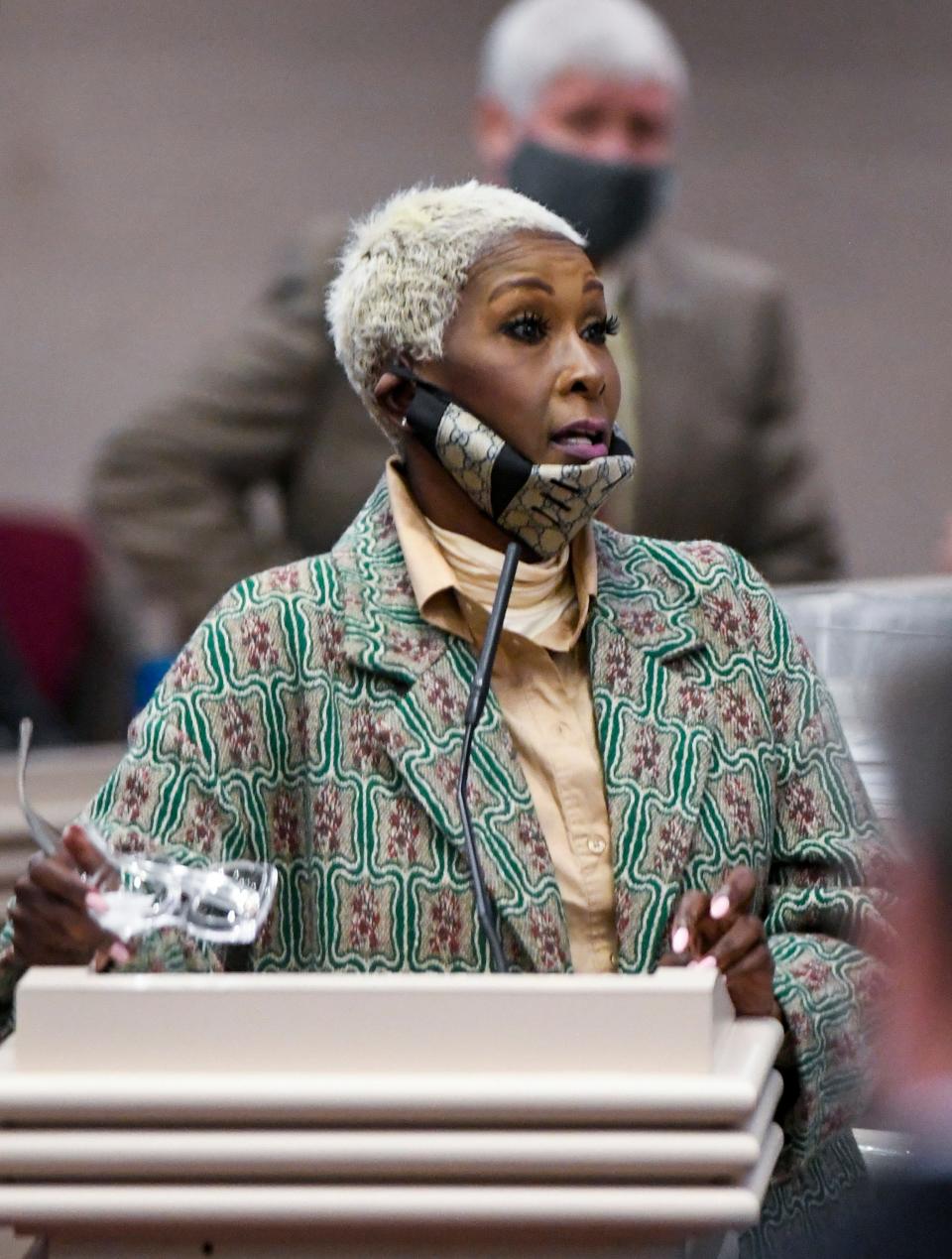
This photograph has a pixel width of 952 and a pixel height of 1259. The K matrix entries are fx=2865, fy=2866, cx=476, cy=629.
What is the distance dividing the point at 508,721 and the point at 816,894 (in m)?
0.29

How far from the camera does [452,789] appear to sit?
235cm

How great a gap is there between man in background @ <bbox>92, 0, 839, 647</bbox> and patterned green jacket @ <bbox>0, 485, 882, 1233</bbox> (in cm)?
186

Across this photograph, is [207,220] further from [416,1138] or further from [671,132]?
[416,1138]

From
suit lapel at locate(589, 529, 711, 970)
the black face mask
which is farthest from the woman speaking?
the black face mask

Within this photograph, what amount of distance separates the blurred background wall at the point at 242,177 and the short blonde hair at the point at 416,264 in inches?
90.1

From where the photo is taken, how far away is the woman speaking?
2328 millimetres

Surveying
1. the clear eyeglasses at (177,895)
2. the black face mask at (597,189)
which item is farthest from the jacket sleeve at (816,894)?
the black face mask at (597,189)

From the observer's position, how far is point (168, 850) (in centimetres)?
233

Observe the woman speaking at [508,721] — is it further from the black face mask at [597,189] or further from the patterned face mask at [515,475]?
the black face mask at [597,189]

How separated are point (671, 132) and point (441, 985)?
10.0 ft

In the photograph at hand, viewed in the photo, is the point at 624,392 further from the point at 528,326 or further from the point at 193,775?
the point at 193,775

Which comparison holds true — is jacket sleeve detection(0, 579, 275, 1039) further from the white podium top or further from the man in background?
the man in background

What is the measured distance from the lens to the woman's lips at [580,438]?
2.40m

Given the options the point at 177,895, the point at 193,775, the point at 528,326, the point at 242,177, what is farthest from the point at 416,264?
the point at 242,177
